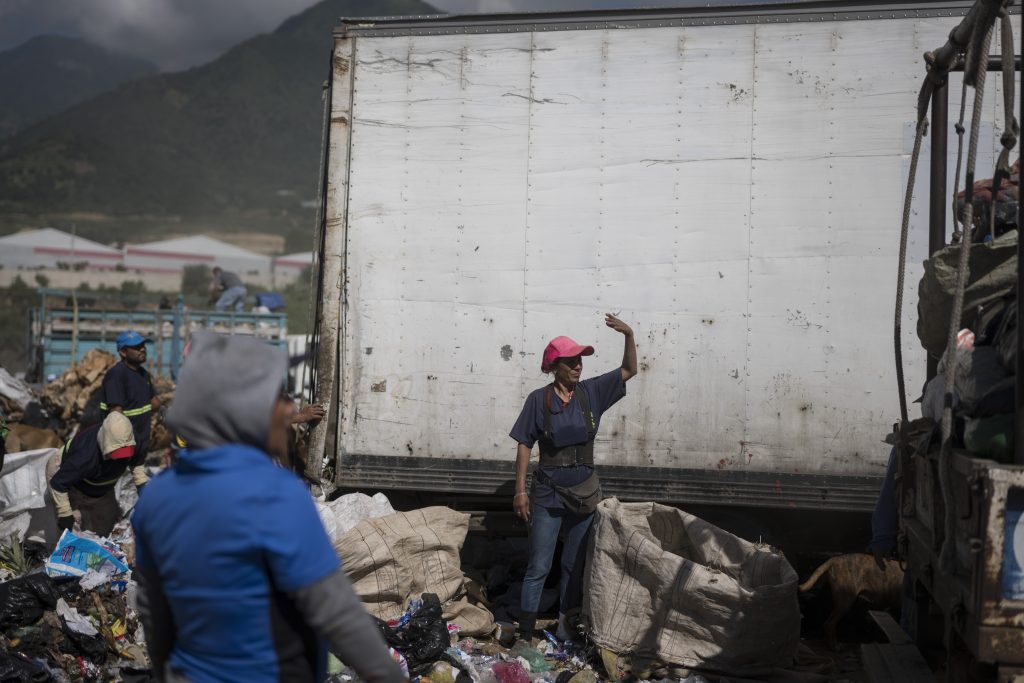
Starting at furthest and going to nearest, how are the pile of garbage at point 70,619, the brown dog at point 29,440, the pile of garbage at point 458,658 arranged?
1. the brown dog at point 29,440
2. the pile of garbage at point 458,658
3. the pile of garbage at point 70,619

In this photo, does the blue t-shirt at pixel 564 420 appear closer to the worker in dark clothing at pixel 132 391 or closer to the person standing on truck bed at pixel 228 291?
the worker in dark clothing at pixel 132 391

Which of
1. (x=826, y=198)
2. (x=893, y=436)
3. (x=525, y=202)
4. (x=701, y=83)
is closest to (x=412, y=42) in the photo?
(x=525, y=202)

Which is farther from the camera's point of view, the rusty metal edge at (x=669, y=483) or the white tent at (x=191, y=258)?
the white tent at (x=191, y=258)

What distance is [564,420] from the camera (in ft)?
17.5

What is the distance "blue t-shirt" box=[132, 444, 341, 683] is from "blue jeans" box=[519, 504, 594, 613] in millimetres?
3441

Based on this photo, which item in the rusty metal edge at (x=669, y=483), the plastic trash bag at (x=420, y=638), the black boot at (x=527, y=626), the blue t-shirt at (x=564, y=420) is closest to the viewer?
the plastic trash bag at (x=420, y=638)

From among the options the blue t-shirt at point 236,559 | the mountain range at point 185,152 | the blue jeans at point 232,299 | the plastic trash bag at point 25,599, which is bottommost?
the plastic trash bag at point 25,599

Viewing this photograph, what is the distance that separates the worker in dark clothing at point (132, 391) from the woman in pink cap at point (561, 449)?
134 inches

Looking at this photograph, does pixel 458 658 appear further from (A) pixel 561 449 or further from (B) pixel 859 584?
(B) pixel 859 584

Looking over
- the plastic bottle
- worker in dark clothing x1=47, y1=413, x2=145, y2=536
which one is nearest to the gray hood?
the plastic bottle

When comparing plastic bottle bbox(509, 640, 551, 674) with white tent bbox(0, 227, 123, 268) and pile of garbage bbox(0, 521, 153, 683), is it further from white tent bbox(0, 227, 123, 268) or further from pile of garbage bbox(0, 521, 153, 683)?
white tent bbox(0, 227, 123, 268)

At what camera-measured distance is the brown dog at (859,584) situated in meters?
5.36

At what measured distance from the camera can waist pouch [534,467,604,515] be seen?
210 inches

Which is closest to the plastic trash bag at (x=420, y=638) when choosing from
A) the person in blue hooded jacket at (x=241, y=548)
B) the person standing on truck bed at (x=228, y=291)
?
the person in blue hooded jacket at (x=241, y=548)
